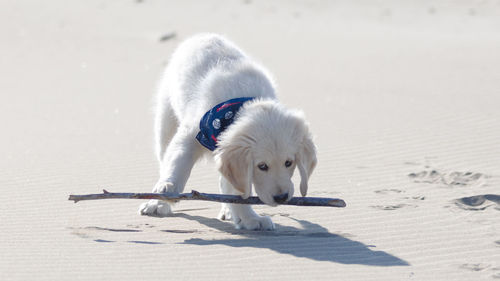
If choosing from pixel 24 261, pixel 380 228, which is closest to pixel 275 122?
pixel 380 228

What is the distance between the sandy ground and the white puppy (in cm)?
40

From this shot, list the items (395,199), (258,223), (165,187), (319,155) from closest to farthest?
1. (165,187)
2. (258,223)
3. (395,199)
4. (319,155)

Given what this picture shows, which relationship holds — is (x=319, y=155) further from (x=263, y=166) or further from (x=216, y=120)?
(x=263, y=166)

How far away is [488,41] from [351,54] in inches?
108

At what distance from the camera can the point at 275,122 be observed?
16.9 ft

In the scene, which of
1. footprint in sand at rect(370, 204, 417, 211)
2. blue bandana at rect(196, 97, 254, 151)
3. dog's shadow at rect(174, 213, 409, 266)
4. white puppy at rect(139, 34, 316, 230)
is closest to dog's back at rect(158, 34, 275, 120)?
white puppy at rect(139, 34, 316, 230)

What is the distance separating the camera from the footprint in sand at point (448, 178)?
274 inches

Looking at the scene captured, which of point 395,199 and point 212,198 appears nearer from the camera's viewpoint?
point 212,198

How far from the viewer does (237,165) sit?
17.1 feet

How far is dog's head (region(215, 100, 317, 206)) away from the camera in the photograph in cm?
511

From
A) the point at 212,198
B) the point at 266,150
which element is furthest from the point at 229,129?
the point at 212,198

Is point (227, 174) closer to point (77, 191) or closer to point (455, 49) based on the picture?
point (77, 191)

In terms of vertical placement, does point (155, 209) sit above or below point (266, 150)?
below

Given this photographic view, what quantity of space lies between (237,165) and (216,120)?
403 millimetres
